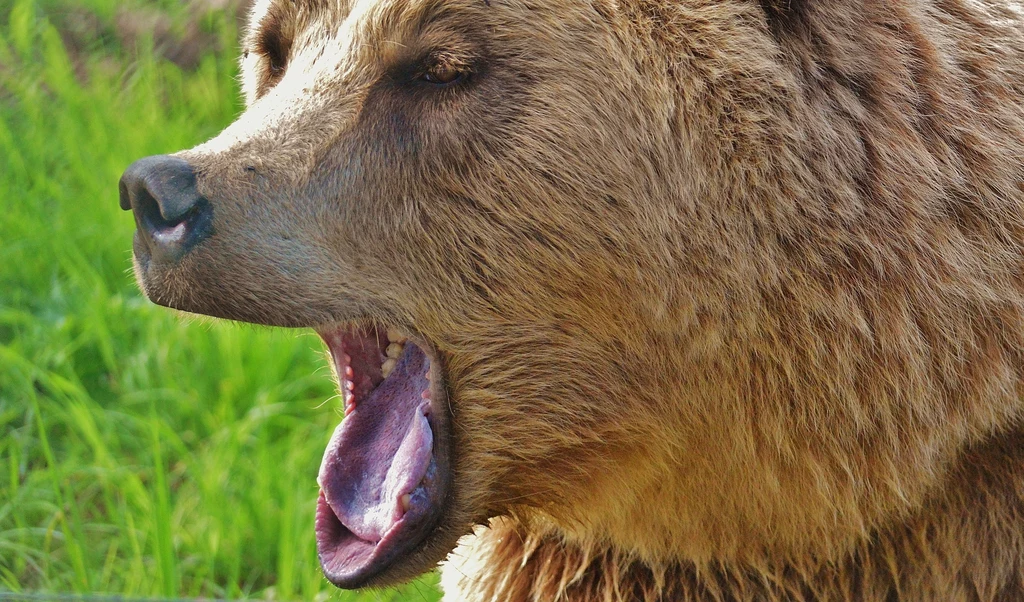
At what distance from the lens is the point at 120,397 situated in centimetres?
461

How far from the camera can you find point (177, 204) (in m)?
2.29

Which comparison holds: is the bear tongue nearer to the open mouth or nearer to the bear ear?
the open mouth

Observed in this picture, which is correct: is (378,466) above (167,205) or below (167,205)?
below

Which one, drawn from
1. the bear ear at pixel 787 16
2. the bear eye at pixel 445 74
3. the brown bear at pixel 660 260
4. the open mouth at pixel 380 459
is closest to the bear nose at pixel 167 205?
the brown bear at pixel 660 260

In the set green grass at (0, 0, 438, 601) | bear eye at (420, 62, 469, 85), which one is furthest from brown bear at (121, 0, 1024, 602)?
green grass at (0, 0, 438, 601)

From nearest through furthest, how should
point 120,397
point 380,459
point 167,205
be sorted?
point 167,205 → point 380,459 → point 120,397

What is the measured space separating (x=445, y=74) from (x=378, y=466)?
796 mm

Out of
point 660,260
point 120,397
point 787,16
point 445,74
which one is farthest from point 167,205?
point 120,397

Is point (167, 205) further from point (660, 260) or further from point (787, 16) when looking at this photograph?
point (787, 16)

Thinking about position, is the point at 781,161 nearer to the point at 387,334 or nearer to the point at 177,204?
the point at 387,334

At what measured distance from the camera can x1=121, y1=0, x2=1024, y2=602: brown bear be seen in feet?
7.53

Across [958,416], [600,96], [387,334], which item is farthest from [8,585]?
[958,416]

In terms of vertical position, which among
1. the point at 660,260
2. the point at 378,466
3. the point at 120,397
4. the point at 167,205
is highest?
the point at 167,205

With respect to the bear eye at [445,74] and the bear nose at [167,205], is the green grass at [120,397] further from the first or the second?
the bear eye at [445,74]
